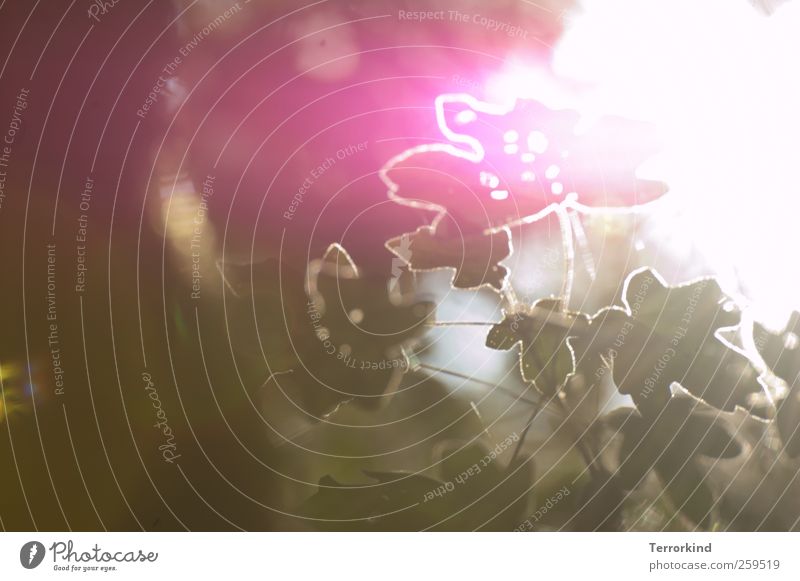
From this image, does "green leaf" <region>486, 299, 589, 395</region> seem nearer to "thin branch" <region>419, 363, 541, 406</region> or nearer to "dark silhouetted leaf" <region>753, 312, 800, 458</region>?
"thin branch" <region>419, 363, 541, 406</region>

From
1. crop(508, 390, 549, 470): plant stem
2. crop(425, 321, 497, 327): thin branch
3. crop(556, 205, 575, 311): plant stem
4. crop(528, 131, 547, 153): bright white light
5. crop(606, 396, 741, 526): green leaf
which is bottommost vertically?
crop(606, 396, 741, 526): green leaf

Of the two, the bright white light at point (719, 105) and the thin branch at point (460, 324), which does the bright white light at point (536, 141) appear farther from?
the thin branch at point (460, 324)

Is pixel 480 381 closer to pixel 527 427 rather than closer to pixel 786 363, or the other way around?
pixel 527 427

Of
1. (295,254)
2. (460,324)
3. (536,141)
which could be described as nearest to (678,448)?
(460,324)

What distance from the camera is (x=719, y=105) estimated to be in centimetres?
89

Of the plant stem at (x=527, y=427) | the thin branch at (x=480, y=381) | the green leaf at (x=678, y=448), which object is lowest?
the green leaf at (x=678, y=448)

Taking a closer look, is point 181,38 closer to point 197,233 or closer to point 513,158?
point 197,233
